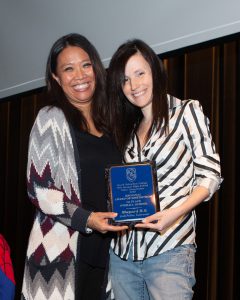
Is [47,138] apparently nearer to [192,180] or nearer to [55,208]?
[55,208]

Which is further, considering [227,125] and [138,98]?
[227,125]

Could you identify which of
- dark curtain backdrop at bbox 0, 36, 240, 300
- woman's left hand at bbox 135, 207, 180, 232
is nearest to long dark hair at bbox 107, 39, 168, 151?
woman's left hand at bbox 135, 207, 180, 232

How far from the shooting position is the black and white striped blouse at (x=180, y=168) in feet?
5.87

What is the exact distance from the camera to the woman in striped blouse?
177cm

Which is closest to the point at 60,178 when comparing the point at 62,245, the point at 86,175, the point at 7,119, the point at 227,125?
the point at 86,175

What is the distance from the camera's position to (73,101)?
2180 millimetres

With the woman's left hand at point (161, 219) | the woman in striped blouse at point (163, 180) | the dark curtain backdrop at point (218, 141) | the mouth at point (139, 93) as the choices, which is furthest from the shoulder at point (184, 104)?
the dark curtain backdrop at point (218, 141)

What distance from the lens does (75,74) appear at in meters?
2.12

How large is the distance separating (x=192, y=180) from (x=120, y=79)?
474mm

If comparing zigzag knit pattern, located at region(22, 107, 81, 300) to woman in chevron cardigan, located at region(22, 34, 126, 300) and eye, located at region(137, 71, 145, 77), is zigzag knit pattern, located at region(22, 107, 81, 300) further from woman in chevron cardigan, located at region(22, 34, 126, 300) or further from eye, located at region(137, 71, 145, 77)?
eye, located at region(137, 71, 145, 77)

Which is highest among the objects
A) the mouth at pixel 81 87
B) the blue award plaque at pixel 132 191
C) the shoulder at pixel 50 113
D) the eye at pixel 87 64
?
the eye at pixel 87 64

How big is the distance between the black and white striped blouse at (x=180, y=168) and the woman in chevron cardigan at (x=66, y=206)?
0.19 metres

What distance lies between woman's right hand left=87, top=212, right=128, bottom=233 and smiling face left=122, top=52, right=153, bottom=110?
44 centimetres

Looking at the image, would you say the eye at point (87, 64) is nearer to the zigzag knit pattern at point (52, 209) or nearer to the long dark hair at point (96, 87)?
the long dark hair at point (96, 87)
